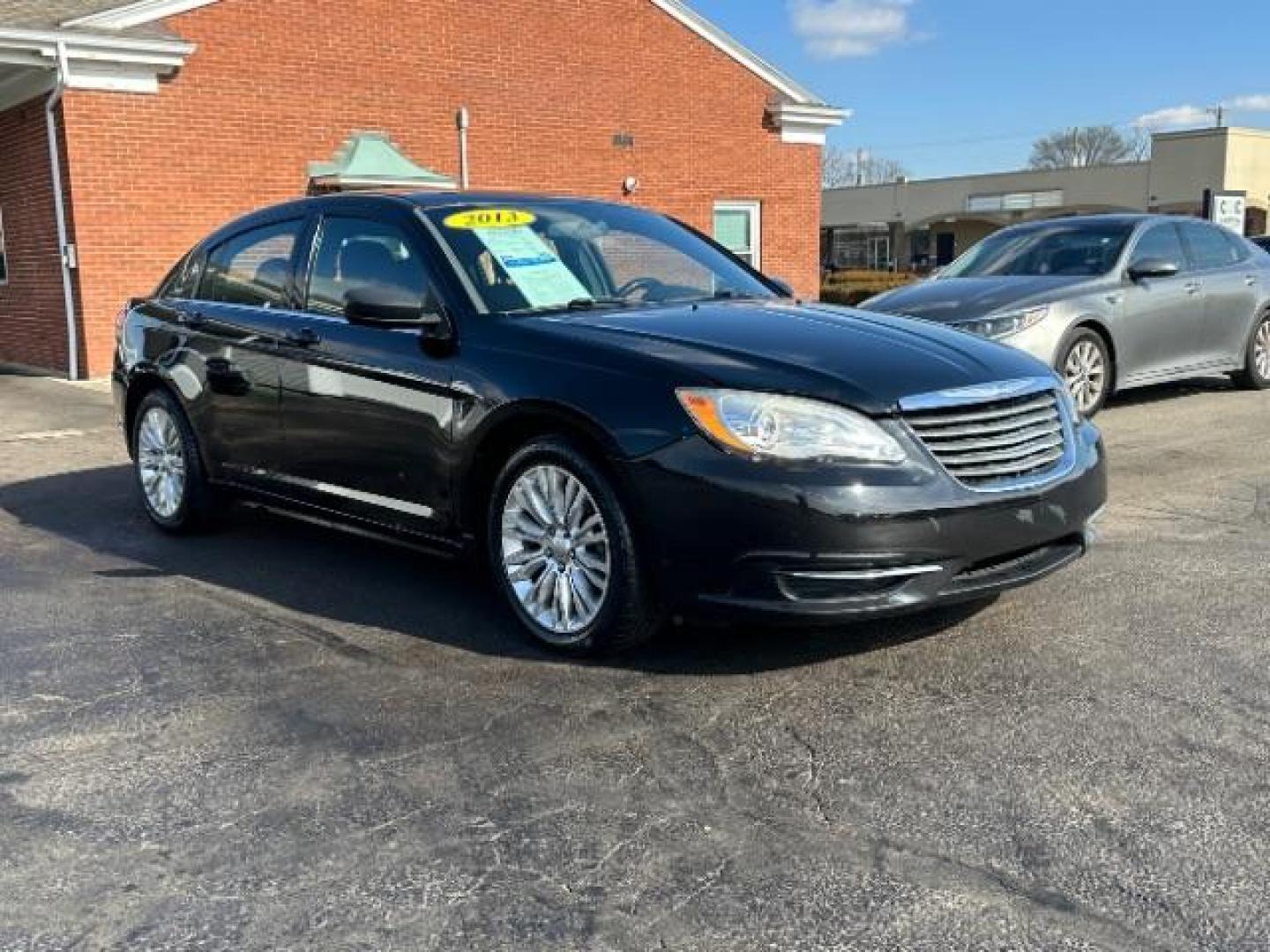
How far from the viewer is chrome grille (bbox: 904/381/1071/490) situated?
12.9 feet

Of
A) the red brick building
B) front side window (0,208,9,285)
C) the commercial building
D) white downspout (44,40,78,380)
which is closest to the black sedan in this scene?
white downspout (44,40,78,380)

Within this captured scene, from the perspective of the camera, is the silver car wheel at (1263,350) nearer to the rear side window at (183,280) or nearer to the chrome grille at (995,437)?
the chrome grille at (995,437)

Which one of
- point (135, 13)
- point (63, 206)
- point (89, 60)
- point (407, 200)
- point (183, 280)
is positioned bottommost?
point (183, 280)

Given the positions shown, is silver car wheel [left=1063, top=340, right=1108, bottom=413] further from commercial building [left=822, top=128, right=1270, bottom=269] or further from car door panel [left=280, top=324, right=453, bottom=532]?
→ commercial building [left=822, top=128, right=1270, bottom=269]

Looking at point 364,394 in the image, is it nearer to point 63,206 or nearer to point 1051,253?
point 1051,253

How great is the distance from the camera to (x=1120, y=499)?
21.6 ft

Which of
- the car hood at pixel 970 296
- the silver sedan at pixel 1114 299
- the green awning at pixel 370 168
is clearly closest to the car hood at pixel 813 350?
the silver sedan at pixel 1114 299

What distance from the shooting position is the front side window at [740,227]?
62.7ft

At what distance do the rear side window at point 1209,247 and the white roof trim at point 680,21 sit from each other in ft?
30.8

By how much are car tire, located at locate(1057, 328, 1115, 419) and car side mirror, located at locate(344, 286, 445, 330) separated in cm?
548

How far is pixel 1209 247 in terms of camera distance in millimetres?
10336

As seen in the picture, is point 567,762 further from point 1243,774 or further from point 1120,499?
point 1120,499

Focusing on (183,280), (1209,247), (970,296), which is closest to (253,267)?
(183,280)

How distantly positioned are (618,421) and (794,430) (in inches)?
22.5
